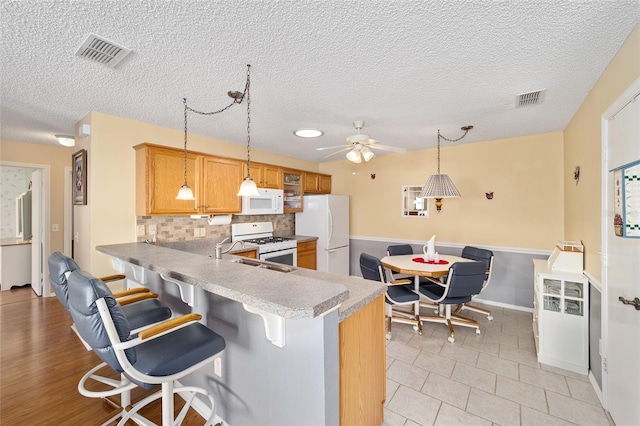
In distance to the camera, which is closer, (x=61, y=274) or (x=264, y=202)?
(x=61, y=274)

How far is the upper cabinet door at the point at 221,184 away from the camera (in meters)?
3.51

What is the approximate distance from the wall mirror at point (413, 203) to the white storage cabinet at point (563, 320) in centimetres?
206

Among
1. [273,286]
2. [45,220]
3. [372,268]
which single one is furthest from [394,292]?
[45,220]

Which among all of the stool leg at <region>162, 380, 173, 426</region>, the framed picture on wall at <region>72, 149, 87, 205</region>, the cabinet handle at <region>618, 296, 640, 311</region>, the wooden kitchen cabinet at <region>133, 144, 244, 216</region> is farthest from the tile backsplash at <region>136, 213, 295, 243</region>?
the cabinet handle at <region>618, 296, 640, 311</region>

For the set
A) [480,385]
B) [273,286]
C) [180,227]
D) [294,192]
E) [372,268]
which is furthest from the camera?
[294,192]

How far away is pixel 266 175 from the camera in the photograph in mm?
4316

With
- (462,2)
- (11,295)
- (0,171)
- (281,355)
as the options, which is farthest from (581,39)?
(0,171)

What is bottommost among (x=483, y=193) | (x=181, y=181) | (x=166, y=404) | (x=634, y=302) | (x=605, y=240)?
(x=166, y=404)

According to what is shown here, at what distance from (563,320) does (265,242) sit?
3.48m

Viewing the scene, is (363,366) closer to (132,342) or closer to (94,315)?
(132,342)

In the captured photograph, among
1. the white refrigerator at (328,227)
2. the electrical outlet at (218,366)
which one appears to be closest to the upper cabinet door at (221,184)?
the white refrigerator at (328,227)

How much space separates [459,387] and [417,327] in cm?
96

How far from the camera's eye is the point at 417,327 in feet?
10.2

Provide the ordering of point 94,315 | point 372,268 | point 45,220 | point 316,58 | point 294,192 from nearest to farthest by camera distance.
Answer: point 94,315 → point 316,58 → point 372,268 → point 45,220 → point 294,192
